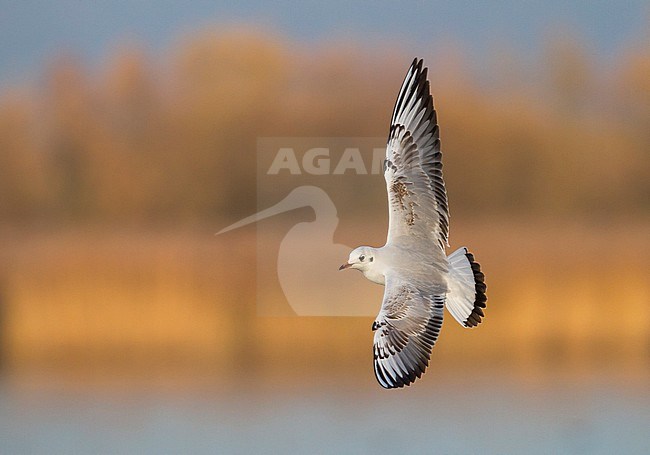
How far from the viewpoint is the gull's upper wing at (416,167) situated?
3350 millimetres

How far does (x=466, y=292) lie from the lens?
11.2 ft

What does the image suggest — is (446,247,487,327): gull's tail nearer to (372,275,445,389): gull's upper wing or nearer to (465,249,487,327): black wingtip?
(465,249,487,327): black wingtip

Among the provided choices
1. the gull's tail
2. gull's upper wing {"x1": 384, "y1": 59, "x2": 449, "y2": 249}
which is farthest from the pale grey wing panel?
the gull's tail

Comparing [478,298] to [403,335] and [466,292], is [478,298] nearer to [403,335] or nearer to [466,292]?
→ [466,292]

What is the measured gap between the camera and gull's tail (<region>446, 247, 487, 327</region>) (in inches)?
134

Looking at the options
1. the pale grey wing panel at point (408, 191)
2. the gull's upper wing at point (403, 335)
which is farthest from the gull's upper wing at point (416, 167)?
the gull's upper wing at point (403, 335)

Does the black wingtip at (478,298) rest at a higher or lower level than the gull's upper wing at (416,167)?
lower

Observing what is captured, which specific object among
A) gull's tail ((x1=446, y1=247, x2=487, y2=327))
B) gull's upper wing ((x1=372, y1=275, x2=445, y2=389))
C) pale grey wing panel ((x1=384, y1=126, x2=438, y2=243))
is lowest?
gull's upper wing ((x1=372, y1=275, x2=445, y2=389))

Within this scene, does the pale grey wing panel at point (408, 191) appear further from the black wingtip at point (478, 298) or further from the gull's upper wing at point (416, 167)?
the black wingtip at point (478, 298)

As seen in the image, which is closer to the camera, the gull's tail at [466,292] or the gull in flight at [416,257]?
the gull in flight at [416,257]

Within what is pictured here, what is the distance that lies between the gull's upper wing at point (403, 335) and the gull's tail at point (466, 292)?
0.11 metres

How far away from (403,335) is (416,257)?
0.29 metres

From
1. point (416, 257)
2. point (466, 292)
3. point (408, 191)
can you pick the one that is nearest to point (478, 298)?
point (466, 292)

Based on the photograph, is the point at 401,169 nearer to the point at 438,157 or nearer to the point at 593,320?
the point at 438,157
